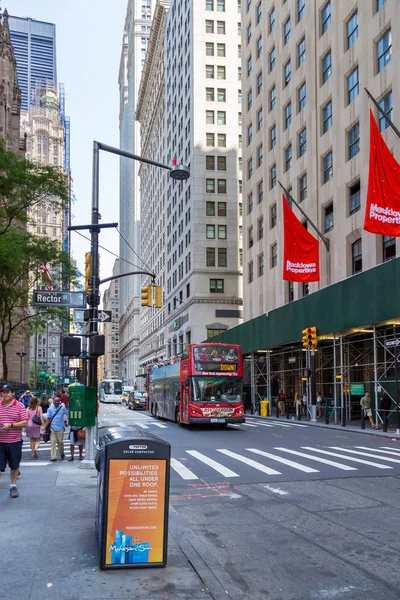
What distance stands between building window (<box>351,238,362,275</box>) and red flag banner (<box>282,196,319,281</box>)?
2.11 meters

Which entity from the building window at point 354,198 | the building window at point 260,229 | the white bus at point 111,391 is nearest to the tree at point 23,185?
the building window at point 354,198

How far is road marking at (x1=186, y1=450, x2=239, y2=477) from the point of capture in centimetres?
1409

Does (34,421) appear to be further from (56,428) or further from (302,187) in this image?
(302,187)

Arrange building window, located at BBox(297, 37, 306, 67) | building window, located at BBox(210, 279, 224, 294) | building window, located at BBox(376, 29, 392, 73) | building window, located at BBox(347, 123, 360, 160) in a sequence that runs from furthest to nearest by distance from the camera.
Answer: building window, located at BBox(210, 279, 224, 294)
building window, located at BBox(297, 37, 306, 67)
building window, located at BBox(347, 123, 360, 160)
building window, located at BBox(376, 29, 392, 73)

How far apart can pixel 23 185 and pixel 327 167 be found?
731 inches

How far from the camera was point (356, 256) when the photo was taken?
3406cm

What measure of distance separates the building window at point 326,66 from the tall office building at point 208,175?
33598mm

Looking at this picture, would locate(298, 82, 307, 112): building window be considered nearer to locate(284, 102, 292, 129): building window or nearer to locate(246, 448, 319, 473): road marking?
locate(284, 102, 292, 129): building window

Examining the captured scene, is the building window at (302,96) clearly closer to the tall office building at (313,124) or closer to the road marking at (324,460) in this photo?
the tall office building at (313,124)

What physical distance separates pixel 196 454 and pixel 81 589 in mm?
12161

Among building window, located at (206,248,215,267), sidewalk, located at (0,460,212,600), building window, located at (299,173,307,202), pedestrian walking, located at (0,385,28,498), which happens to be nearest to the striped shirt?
pedestrian walking, located at (0,385,28,498)

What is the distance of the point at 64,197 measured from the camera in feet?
112

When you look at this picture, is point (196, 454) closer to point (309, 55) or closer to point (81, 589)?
point (81, 589)

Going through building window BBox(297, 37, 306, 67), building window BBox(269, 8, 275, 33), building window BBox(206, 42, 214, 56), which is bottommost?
building window BBox(297, 37, 306, 67)
